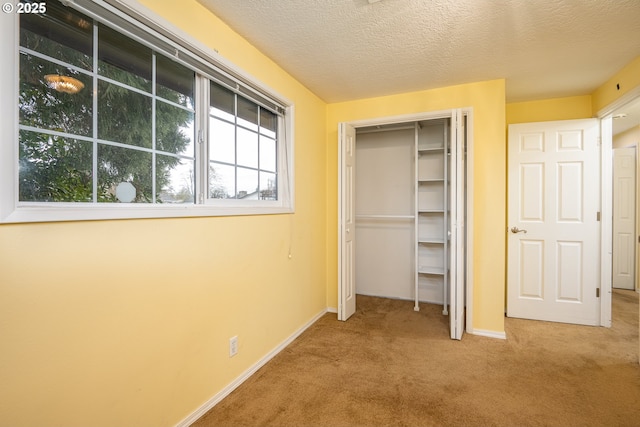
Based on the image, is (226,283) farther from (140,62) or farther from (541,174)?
(541,174)

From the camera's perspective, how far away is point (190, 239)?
1.66 metres

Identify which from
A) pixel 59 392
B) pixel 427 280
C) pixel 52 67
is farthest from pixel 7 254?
pixel 427 280

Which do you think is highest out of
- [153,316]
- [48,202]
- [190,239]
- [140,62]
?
[140,62]

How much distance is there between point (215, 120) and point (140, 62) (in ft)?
1.70

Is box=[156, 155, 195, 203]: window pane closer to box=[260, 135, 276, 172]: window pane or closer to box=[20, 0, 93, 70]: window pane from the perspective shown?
box=[20, 0, 93, 70]: window pane

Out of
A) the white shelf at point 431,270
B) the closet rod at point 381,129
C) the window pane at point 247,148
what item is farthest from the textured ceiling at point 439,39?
the white shelf at point 431,270

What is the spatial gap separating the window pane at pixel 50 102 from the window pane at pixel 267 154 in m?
1.27

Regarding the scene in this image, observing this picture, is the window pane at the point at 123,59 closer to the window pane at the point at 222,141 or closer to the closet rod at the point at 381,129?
the window pane at the point at 222,141

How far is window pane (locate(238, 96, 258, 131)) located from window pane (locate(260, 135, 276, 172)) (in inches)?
5.5

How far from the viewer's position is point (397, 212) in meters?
3.86

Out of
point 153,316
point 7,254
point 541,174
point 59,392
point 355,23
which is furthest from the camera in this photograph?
point 541,174

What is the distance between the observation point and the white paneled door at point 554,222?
299 cm

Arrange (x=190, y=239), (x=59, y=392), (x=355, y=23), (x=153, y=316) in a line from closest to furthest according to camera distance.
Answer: (x=59, y=392) → (x=153, y=316) → (x=190, y=239) → (x=355, y=23)

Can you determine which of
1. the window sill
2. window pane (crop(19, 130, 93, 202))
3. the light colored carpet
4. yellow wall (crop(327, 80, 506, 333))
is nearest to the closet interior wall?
yellow wall (crop(327, 80, 506, 333))
